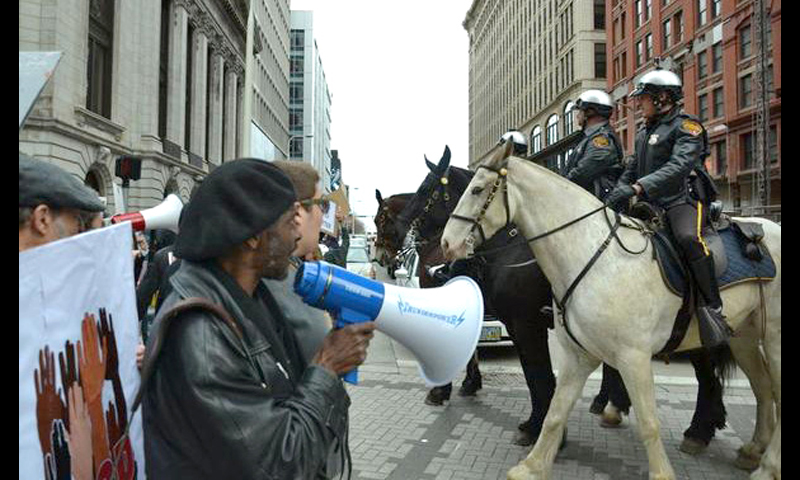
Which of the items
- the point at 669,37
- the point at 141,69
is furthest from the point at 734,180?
the point at 141,69

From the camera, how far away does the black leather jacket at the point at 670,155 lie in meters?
4.37

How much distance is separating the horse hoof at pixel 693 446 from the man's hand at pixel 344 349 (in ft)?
15.1

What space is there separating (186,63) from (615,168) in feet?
123

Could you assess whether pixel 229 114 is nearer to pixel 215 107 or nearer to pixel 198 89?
pixel 215 107

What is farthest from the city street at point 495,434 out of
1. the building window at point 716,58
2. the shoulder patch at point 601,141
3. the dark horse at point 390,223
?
the building window at point 716,58

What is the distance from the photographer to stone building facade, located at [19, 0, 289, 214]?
20750 millimetres

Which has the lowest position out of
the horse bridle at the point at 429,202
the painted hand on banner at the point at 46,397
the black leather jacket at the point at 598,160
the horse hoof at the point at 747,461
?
the horse hoof at the point at 747,461

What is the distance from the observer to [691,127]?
15.0 ft

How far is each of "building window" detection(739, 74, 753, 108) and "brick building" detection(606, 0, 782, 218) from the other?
6cm

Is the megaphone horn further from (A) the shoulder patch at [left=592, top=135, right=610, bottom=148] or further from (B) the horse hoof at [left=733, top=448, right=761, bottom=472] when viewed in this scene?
(B) the horse hoof at [left=733, top=448, right=761, bottom=472]

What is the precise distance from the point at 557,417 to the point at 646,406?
2.13ft

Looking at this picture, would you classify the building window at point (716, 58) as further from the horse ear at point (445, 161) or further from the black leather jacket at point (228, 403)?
the black leather jacket at point (228, 403)

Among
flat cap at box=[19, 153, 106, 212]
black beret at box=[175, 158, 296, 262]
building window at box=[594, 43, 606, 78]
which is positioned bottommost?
black beret at box=[175, 158, 296, 262]

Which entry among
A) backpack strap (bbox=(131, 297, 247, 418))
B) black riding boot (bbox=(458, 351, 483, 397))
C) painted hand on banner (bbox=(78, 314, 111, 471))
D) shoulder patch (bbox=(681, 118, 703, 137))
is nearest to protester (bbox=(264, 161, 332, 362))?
backpack strap (bbox=(131, 297, 247, 418))
